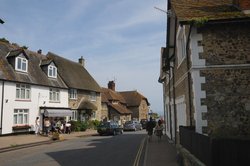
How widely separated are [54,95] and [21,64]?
6.33 meters

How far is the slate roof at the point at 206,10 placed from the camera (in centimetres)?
1153

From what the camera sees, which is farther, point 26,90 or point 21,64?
point 21,64

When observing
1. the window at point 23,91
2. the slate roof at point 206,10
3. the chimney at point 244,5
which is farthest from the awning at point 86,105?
the chimney at point 244,5

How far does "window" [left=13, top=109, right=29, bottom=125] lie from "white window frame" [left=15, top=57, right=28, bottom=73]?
420 centimetres

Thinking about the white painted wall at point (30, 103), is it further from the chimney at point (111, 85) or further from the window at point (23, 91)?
the chimney at point (111, 85)

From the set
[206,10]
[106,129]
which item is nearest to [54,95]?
[106,129]

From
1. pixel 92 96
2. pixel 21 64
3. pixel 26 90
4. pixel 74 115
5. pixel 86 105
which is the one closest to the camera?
A: pixel 26 90

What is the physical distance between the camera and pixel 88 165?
13320 millimetres

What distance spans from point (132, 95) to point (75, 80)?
35991 mm

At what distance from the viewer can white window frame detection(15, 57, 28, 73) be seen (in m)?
32.0

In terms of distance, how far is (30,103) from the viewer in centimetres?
3291

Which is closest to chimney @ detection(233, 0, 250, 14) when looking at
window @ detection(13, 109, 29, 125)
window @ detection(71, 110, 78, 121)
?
window @ detection(13, 109, 29, 125)

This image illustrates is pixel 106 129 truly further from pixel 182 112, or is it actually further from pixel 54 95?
pixel 182 112

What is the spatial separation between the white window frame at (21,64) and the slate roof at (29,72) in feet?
1.44
